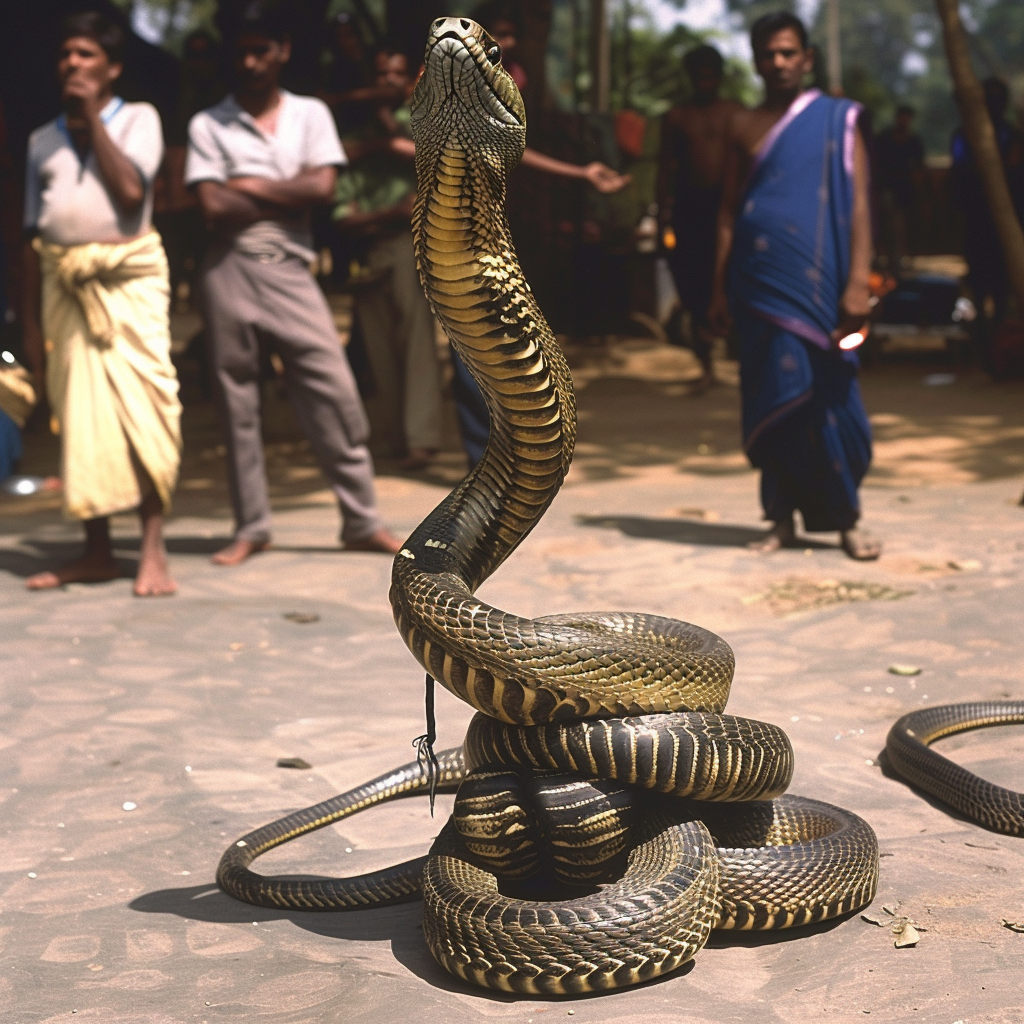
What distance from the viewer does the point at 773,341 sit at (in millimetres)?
6723

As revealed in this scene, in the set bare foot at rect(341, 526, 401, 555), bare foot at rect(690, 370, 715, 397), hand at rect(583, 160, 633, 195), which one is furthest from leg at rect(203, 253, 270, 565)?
bare foot at rect(690, 370, 715, 397)

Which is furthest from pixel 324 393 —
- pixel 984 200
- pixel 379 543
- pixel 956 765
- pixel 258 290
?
pixel 984 200

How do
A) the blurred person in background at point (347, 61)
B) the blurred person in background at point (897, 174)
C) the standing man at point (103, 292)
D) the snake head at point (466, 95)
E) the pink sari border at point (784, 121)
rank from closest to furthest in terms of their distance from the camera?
the snake head at point (466, 95), the standing man at point (103, 292), the pink sari border at point (784, 121), the blurred person in background at point (347, 61), the blurred person in background at point (897, 174)

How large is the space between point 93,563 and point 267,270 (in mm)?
1615

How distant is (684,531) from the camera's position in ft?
24.9

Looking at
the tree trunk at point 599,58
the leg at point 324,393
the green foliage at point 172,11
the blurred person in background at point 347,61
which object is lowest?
the leg at point 324,393

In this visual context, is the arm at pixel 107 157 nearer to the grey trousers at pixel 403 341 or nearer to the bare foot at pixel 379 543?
the bare foot at pixel 379 543

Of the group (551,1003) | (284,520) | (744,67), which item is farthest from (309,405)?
(744,67)

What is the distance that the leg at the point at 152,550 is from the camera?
6465 mm

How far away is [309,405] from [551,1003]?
15.3 feet

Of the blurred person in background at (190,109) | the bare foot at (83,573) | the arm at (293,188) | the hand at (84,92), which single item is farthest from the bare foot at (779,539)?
the blurred person in background at (190,109)

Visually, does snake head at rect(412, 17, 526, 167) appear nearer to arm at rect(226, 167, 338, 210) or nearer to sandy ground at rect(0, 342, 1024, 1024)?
sandy ground at rect(0, 342, 1024, 1024)

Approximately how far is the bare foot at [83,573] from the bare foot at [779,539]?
301 cm

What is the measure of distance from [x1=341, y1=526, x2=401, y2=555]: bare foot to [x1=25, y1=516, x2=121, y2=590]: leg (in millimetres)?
1180
